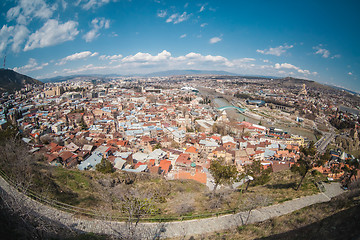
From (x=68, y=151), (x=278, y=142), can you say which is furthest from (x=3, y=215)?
(x=278, y=142)

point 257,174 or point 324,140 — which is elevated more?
point 257,174

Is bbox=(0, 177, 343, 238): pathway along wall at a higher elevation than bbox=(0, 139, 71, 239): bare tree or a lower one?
lower

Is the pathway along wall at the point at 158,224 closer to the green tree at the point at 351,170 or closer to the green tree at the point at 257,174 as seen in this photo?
the green tree at the point at 257,174

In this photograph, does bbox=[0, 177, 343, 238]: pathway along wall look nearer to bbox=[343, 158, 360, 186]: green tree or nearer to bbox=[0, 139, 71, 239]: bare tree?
bbox=[0, 139, 71, 239]: bare tree

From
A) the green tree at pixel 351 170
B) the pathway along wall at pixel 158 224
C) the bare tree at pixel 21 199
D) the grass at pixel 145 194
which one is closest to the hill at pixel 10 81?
the bare tree at pixel 21 199

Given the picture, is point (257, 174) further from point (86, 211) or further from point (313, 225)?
point (86, 211)

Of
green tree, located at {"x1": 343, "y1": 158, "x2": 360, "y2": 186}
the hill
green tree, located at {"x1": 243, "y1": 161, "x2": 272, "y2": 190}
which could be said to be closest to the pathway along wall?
green tree, located at {"x1": 243, "y1": 161, "x2": 272, "y2": 190}

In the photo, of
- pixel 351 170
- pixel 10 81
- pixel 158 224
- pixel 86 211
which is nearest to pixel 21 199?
A: pixel 86 211

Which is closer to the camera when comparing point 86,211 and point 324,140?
point 86,211
